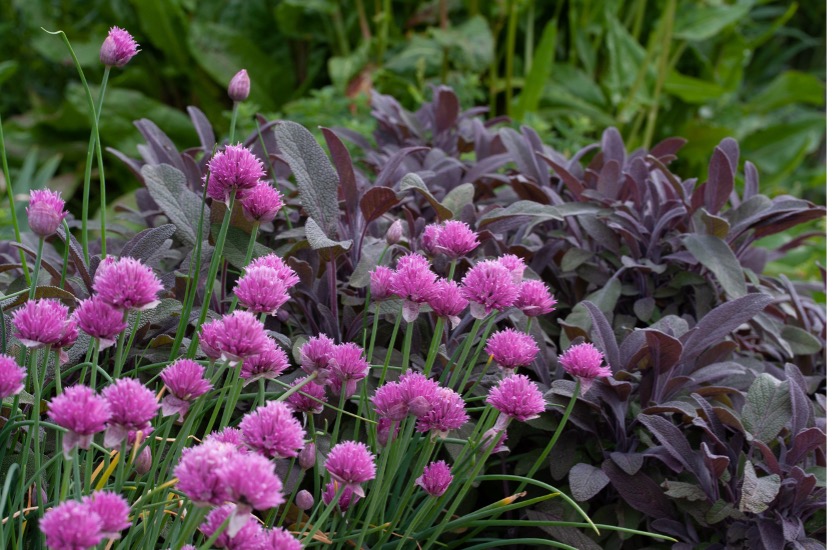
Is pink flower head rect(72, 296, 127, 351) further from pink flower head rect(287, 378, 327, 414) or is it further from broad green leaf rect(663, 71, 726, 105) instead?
broad green leaf rect(663, 71, 726, 105)

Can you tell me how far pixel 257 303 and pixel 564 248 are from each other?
0.81 m

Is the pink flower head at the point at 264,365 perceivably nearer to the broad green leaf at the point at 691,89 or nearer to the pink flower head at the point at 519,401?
the pink flower head at the point at 519,401

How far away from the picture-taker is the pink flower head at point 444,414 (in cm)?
81

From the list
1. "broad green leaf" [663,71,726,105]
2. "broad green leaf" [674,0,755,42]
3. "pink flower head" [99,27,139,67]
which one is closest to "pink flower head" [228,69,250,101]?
"pink flower head" [99,27,139,67]

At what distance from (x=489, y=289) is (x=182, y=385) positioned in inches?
11.4

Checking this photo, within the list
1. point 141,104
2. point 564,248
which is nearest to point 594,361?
point 564,248

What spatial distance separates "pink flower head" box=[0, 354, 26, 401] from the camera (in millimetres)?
660

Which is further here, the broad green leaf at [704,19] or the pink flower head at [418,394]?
the broad green leaf at [704,19]

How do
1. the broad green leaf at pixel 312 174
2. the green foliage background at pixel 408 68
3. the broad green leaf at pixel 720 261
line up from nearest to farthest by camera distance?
the broad green leaf at pixel 312 174, the broad green leaf at pixel 720 261, the green foliage background at pixel 408 68

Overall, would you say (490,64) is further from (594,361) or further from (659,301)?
(594,361)

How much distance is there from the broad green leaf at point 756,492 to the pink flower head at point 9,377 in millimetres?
765

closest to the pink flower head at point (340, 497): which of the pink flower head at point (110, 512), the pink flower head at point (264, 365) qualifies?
the pink flower head at point (264, 365)

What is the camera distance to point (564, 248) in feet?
4.68

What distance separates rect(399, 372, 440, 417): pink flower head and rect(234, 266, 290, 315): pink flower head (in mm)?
157
